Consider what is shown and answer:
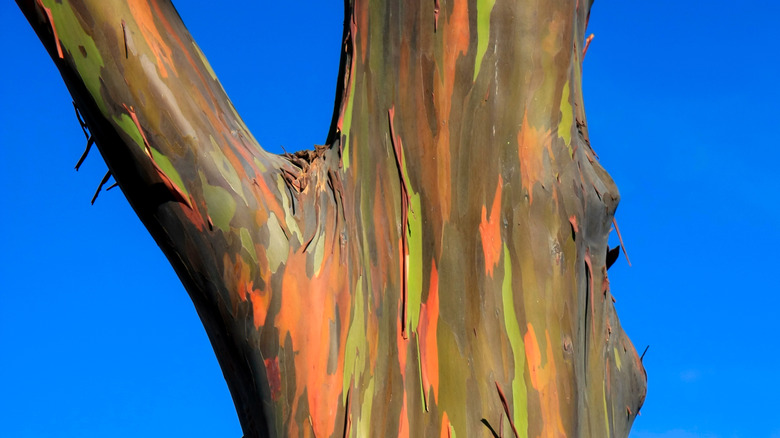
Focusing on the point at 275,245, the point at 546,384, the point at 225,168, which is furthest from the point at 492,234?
the point at 225,168

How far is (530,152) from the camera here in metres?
1.67

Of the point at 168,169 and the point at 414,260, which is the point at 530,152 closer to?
the point at 414,260

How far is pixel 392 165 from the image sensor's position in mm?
1700

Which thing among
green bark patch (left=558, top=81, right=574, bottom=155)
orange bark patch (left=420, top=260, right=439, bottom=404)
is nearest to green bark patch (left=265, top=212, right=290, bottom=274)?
orange bark patch (left=420, top=260, right=439, bottom=404)

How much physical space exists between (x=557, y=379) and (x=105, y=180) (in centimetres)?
96

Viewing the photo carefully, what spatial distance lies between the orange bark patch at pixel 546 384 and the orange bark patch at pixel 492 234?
14cm

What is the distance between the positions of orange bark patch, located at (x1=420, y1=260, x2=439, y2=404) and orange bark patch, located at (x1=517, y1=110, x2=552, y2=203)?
0.79 ft

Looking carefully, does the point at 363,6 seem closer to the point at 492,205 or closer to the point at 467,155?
the point at 467,155

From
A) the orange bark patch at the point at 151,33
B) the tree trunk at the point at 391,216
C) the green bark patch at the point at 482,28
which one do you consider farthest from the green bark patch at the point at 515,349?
the orange bark patch at the point at 151,33

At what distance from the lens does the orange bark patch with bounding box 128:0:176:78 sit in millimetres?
1530

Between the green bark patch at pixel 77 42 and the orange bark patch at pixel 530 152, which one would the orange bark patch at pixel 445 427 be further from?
the green bark patch at pixel 77 42

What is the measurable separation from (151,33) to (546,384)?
0.97 metres

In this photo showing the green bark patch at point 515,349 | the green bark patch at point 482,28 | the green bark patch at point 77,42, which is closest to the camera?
the green bark patch at point 77,42

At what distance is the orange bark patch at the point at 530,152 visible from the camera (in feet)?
5.43
